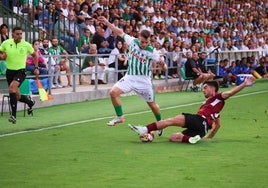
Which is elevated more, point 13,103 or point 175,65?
point 13,103

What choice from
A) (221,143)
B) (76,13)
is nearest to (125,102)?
(76,13)

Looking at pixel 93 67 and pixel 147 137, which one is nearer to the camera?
pixel 147 137

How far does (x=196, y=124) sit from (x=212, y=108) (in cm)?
54

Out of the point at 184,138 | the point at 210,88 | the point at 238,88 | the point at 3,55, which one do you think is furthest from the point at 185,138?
the point at 3,55

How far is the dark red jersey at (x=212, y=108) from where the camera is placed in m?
16.2

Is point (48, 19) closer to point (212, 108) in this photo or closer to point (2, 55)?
point (2, 55)

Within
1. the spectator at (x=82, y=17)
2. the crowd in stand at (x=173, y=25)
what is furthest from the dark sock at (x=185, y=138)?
the spectator at (x=82, y=17)

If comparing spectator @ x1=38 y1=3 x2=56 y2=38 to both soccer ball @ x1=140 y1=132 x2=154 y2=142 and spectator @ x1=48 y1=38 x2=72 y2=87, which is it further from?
soccer ball @ x1=140 y1=132 x2=154 y2=142

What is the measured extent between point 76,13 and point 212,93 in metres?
15.7

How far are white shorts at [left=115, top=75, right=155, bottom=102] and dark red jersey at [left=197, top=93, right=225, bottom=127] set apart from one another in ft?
6.39

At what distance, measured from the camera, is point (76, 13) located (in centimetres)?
3161

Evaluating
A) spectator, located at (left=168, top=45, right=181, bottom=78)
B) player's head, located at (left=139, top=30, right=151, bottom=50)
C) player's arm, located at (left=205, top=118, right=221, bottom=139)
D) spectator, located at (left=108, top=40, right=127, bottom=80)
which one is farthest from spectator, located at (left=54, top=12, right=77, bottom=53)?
player's arm, located at (left=205, top=118, right=221, bottom=139)

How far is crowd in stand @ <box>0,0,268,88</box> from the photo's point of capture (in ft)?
99.6

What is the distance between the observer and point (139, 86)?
59.6 feet
